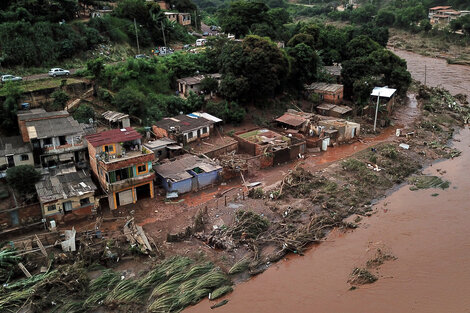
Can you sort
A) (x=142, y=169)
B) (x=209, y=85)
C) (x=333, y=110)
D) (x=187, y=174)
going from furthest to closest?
(x=333, y=110) → (x=209, y=85) → (x=187, y=174) → (x=142, y=169)

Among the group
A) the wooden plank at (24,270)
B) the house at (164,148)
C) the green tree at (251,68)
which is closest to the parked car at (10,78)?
the house at (164,148)

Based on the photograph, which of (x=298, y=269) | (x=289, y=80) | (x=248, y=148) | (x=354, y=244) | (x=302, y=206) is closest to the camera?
(x=298, y=269)

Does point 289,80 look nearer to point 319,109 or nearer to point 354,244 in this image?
point 319,109

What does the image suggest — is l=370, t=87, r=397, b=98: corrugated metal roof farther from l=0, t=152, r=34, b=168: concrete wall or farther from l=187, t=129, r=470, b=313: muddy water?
l=0, t=152, r=34, b=168: concrete wall

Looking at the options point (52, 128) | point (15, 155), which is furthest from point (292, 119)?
point (15, 155)

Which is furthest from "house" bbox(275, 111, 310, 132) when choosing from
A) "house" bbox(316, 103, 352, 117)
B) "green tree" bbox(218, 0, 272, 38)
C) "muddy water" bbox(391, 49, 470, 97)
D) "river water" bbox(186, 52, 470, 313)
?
"muddy water" bbox(391, 49, 470, 97)

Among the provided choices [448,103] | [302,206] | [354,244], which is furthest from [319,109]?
[354,244]

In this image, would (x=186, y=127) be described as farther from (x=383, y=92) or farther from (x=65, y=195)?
(x=383, y=92)
